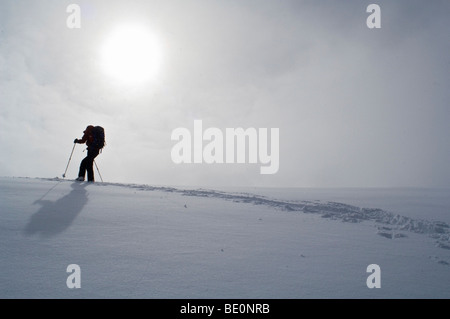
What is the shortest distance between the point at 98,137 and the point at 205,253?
34.4ft

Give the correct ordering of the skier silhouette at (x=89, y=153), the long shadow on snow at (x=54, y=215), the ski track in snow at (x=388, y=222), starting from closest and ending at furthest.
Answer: the long shadow on snow at (x=54, y=215), the ski track in snow at (x=388, y=222), the skier silhouette at (x=89, y=153)

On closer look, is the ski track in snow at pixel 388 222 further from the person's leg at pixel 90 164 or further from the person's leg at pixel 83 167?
the person's leg at pixel 83 167

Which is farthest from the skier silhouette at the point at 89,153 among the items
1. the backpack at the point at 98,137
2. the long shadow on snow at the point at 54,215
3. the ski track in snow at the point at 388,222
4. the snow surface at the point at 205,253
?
the ski track in snow at the point at 388,222

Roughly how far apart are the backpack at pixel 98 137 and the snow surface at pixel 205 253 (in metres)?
5.99

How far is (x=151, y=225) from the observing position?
4750 millimetres

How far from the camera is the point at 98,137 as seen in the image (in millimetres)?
12039

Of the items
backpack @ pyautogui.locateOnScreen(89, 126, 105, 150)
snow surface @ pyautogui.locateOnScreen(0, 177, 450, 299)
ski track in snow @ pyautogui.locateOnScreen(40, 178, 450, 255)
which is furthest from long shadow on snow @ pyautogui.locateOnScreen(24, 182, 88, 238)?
backpack @ pyautogui.locateOnScreen(89, 126, 105, 150)

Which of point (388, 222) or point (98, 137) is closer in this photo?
point (388, 222)

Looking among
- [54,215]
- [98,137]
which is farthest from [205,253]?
[98,137]

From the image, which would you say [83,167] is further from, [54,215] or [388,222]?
[388,222]

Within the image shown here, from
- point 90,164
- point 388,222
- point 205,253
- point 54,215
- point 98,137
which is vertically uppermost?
point 98,137

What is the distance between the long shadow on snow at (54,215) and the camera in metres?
4.04

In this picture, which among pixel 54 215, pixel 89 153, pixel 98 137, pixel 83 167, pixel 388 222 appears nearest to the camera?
pixel 54 215
